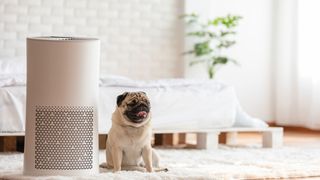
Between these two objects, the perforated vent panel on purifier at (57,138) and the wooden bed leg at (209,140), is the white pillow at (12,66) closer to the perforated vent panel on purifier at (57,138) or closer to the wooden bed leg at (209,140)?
the wooden bed leg at (209,140)

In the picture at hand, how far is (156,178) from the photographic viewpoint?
3613 mm

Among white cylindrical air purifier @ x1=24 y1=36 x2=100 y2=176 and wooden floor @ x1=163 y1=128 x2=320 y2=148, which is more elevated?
white cylindrical air purifier @ x1=24 y1=36 x2=100 y2=176

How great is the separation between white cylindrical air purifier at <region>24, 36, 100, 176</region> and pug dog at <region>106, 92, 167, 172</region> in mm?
234

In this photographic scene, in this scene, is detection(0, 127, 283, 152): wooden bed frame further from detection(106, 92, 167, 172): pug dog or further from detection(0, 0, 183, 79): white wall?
detection(0, 0, 183, 79): white wall

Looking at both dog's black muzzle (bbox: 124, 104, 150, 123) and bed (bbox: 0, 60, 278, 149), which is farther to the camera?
bed (bbox: 0, 60, 278, 149)

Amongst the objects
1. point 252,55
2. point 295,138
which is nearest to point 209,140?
point 295,138

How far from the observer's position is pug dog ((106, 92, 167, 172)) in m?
3.85

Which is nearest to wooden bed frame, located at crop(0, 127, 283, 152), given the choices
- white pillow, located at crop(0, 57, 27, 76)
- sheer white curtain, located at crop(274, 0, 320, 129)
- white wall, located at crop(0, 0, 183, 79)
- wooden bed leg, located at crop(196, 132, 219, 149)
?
wooden bed leg, located at crop(196, 132, 219, 149)

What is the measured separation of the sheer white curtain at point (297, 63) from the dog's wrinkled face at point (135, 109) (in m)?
3.57

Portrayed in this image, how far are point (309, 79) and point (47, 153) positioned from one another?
4076mm

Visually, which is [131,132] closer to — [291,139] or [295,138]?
[291,139]

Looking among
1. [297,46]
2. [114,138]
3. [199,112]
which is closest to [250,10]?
[297,46]

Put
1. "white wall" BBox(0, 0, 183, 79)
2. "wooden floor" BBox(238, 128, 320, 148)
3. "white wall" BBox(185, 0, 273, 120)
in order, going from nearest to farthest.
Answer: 1. "wooden floor" BBox(238, 128, 320, 148)
2. "white wall" BBox(0, 0, 183, 79)
3. "white wall" BBox(185, 0, 273, 120)

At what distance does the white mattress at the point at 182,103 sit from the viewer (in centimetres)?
509
